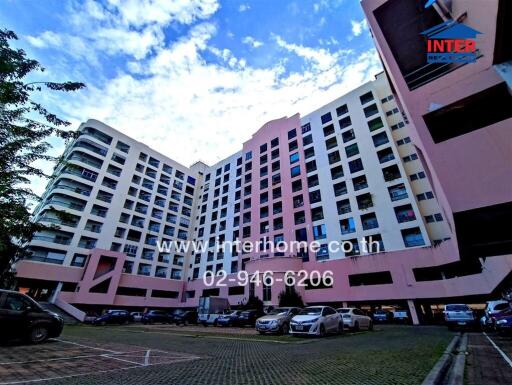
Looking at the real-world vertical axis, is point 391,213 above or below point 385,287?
above

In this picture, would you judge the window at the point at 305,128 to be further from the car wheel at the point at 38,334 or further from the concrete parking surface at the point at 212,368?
the car wheel at the point at 38,334

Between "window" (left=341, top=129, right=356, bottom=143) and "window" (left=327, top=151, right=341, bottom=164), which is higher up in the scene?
"window" (left=341, top=129, right=356, bottom=143)

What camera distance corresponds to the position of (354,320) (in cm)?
1578

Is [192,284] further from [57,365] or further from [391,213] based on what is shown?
[57,365]

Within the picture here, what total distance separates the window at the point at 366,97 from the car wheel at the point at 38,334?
39.9 meters

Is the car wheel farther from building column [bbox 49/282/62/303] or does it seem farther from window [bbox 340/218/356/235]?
window [bbox 340/218/356/235]

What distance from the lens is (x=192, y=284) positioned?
43844mm

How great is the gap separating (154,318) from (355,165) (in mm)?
31570

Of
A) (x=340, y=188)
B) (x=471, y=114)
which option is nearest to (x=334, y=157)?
(x=340, y=188)

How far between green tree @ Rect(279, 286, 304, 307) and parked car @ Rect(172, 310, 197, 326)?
999cm

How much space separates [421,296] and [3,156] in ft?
100

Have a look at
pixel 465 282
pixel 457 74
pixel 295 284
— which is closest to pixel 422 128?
pixel 457 74

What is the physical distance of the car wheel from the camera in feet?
26.5

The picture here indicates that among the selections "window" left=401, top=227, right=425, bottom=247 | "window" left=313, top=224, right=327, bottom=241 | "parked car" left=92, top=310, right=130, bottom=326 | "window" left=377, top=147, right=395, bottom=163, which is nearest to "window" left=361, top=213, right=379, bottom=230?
"window" left=401, top=227, right=425, bottom=247
